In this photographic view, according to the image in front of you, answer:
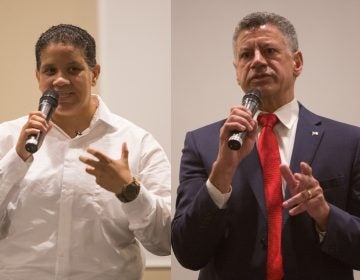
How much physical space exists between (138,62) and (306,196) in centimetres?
97

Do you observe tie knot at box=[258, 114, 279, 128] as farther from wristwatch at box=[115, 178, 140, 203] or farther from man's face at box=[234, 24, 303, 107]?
wristwatch at box=[115, 178, 140, 203]

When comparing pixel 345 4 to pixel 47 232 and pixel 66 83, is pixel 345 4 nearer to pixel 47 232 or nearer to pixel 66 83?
pixel 66 83

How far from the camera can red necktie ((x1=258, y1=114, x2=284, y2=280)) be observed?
1069 millimetres

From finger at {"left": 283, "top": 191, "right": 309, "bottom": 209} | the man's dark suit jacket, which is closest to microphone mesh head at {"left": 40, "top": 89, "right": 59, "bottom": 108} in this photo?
the man's dark suit jacket

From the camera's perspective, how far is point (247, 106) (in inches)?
41.6

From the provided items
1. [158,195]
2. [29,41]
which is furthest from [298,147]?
[29,41]

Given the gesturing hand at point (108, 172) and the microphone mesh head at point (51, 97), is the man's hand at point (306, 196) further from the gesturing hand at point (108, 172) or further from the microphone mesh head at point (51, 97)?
the microphone mesh head at point (51, 97)

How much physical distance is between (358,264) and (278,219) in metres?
0.18

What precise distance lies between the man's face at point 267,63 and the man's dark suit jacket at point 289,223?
0.28ft

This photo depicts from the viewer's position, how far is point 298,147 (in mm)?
1123

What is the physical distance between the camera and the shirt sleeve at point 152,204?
125 centimetres

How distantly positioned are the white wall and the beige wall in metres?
0.15

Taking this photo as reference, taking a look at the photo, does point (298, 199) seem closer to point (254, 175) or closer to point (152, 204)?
point (254, 175)

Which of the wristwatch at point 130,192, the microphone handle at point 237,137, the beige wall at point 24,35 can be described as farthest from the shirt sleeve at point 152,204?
the beige wall at point 24,35
